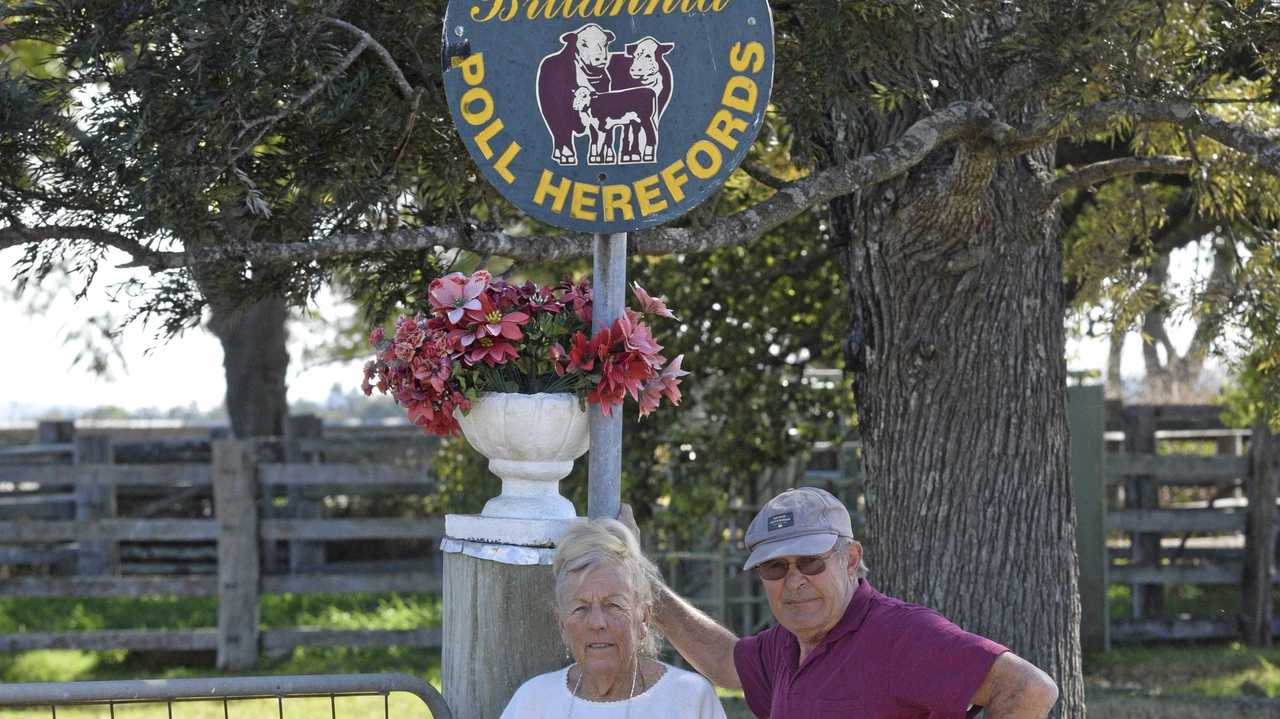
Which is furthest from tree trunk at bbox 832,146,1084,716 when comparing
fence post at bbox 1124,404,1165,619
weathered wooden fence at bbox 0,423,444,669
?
fence post at bbox 1124,404,1165,619

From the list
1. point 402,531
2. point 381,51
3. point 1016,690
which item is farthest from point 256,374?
point 1016,690

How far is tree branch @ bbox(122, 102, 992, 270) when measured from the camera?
3.51m

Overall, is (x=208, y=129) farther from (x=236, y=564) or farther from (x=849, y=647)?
(x=236, y=564)

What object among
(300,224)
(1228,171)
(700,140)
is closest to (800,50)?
(700,140)

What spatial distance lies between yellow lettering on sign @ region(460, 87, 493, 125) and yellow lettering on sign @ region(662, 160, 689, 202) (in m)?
0.44

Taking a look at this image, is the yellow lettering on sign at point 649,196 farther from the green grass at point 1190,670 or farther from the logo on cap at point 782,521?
the green grass at point 1190,670

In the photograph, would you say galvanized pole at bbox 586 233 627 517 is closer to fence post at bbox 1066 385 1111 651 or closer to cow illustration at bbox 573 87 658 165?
cow illustration at bbox 573 87 658 165

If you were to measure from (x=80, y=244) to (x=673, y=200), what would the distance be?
1.53 metres

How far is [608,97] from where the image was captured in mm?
3125

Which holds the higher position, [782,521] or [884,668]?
[782,521]

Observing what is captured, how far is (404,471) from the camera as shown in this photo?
9117 mm

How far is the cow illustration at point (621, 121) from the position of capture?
3107mm

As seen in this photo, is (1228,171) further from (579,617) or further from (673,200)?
(579,617)

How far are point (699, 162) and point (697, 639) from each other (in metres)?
1.12
